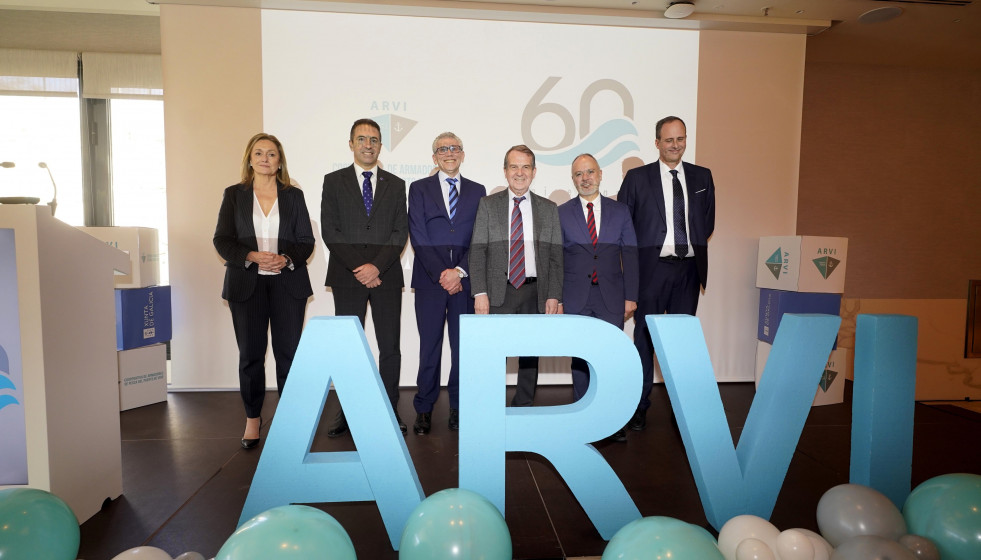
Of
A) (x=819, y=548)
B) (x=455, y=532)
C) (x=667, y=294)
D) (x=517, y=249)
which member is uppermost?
(x=517, y=249)

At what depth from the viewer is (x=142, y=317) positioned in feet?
11.6

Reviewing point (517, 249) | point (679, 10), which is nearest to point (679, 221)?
point (517, 249)

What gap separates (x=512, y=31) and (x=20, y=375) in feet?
11.6

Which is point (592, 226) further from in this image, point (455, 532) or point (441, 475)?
point (455, 532)

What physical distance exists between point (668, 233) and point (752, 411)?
153 centimetres

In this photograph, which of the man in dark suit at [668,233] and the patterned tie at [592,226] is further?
the man in dark suit at [668,233]

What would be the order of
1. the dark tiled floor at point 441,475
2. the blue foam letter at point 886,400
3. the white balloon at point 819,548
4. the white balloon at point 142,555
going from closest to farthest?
the white balloon at point 142,555
the white balloon at point 819,548
the blue foam letter at point 886,400
the dark tiled floor at point 441,475

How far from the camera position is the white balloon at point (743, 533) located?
1.40m

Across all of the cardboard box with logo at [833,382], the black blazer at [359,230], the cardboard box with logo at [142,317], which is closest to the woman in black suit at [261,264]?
the black blazer at [359,230]

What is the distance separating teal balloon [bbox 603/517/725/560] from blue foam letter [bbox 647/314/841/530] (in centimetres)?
38

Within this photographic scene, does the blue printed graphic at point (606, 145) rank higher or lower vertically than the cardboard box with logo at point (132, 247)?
higher

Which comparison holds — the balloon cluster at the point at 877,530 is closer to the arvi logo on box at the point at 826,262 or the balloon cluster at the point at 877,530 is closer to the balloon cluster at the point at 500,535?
the balloon cluster at the point at 500,535

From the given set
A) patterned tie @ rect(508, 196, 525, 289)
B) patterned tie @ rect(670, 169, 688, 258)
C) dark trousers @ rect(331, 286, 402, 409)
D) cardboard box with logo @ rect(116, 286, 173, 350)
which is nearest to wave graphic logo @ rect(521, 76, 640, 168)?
patterned tie @ rect(670, 169, 688, 258)

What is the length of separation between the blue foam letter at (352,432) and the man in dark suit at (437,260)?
1306 millimetres
